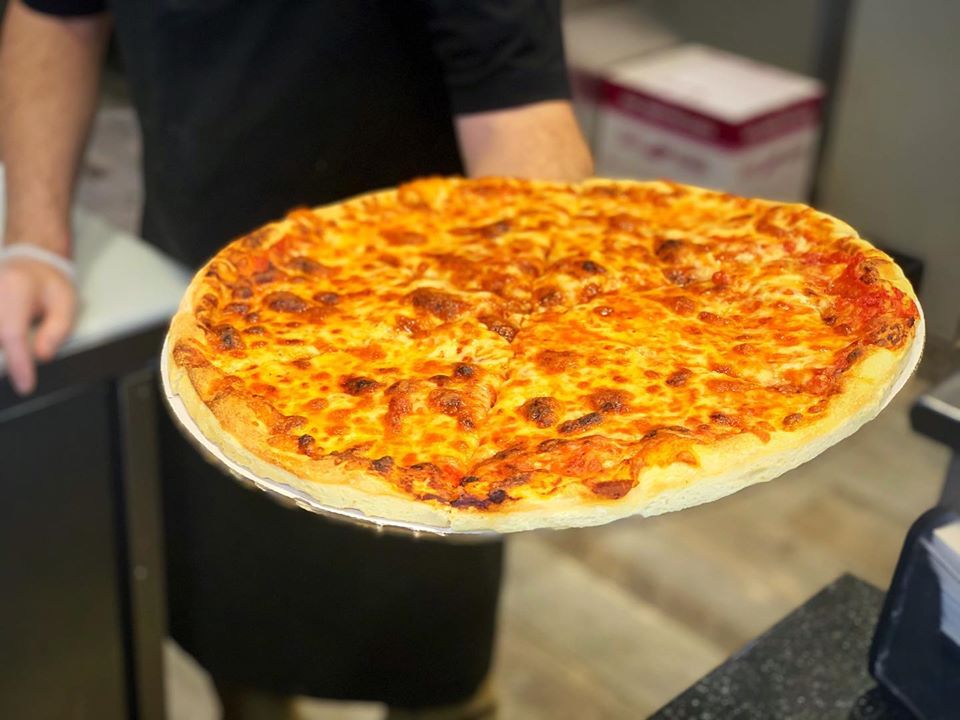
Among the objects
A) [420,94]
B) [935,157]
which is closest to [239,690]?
[420,94]

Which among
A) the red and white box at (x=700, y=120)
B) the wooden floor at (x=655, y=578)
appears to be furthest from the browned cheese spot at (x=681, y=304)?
the wooden floor at (x=655, y=578)

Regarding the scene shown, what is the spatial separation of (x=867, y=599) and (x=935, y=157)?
0.39m

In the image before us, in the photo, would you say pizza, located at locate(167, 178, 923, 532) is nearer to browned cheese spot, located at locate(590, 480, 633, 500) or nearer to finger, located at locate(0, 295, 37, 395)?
browned cheese spot, located at locate(590, 480, 633, 500)

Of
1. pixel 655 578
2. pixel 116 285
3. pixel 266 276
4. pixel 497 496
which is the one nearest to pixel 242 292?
pixel 266 276

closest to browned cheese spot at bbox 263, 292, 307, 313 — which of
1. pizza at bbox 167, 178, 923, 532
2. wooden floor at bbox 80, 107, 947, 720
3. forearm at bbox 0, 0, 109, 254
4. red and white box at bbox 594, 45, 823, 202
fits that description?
pizza at bbox 167, 178, 923, 532

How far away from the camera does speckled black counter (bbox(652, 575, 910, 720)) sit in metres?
0.92

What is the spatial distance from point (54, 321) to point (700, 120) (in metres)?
1.21

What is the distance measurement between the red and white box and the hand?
105 centimetres

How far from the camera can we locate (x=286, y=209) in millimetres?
1643

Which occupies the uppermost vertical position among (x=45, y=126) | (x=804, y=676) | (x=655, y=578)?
(x=45, y=126)

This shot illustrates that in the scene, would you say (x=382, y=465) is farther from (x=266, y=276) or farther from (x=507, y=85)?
(x=507, y=85)

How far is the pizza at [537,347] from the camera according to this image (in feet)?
2.77

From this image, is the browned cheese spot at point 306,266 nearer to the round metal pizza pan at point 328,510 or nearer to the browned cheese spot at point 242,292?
the browned cheese spot at point 242,292

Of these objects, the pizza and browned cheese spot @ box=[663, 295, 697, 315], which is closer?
the pizza
